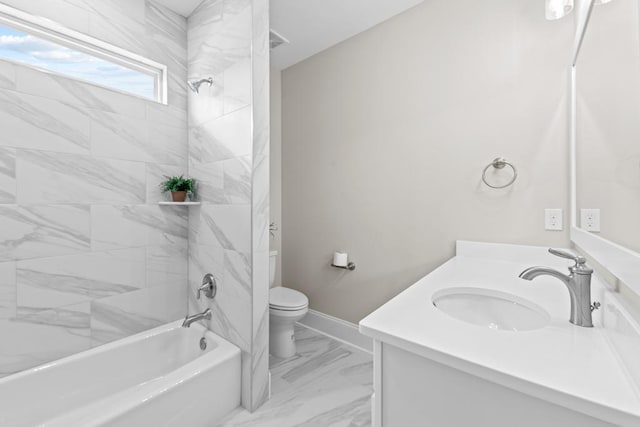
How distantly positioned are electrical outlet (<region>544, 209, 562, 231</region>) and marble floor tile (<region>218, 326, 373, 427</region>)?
1449 mm

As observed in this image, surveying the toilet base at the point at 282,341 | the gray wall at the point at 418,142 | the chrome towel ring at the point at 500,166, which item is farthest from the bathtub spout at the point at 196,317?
the chrome towel ring at the point at 500,166

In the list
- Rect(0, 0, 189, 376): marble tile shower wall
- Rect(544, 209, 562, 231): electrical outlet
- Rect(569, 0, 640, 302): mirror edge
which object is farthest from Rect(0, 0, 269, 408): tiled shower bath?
Rect(544, 209, 562, 231): electrical outlet

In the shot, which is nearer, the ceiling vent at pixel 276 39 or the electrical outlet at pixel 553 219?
the electrical outlet at pixel 553 219

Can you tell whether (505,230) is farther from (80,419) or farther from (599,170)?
(80,419)

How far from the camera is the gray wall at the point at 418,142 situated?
60.5 inches

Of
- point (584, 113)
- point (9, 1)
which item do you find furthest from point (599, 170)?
point (9, 1)

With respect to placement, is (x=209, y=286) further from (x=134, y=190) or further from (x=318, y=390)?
(x=318, y=390)

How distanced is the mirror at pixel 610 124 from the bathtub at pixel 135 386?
179cm

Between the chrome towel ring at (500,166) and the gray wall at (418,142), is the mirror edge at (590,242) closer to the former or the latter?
the gray wall at (418,142)

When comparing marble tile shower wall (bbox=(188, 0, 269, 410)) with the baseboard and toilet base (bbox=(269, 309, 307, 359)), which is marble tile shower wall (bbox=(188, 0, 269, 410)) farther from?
the baseboard

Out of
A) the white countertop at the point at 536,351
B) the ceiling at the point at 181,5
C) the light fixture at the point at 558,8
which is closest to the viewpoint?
the white countertop at the point at 536,351

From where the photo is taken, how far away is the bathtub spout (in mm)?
1740

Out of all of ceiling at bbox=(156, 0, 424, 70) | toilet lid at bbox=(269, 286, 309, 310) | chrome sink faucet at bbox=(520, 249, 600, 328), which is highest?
ceiling at bbox=(156, 0, 424, 70)

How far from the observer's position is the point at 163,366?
1781 mm
